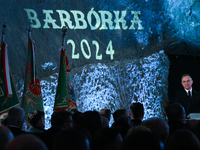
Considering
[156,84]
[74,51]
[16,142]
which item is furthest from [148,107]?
[16,142]

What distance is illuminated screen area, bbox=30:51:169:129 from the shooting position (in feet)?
17.9

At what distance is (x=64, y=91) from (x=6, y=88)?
0.84 metres

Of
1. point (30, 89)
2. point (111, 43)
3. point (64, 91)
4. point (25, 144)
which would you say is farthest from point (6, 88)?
point (25, 144)

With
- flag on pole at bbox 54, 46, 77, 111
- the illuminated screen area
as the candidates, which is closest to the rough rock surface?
the illuminated screen area

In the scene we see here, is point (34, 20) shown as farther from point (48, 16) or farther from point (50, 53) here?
point (50, 53)

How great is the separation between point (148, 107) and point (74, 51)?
1.64 metres

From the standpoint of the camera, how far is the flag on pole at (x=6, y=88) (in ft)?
13.9

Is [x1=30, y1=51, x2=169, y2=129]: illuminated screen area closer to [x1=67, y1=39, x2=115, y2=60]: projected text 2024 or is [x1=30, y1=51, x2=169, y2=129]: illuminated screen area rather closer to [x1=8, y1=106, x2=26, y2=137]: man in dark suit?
[x1=67, y1=39, x2=115, y2=60]: projected text 2024

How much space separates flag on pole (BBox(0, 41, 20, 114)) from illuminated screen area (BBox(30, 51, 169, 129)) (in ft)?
3.49

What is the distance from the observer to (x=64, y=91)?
15.2 ft

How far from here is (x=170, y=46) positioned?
564cm

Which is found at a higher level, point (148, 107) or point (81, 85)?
point (81, 85)

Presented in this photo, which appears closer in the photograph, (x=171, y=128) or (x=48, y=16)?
(x=171, y=128)

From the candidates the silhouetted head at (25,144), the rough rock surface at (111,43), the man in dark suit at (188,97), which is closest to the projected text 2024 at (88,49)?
the rough rock surface at (111,43)
